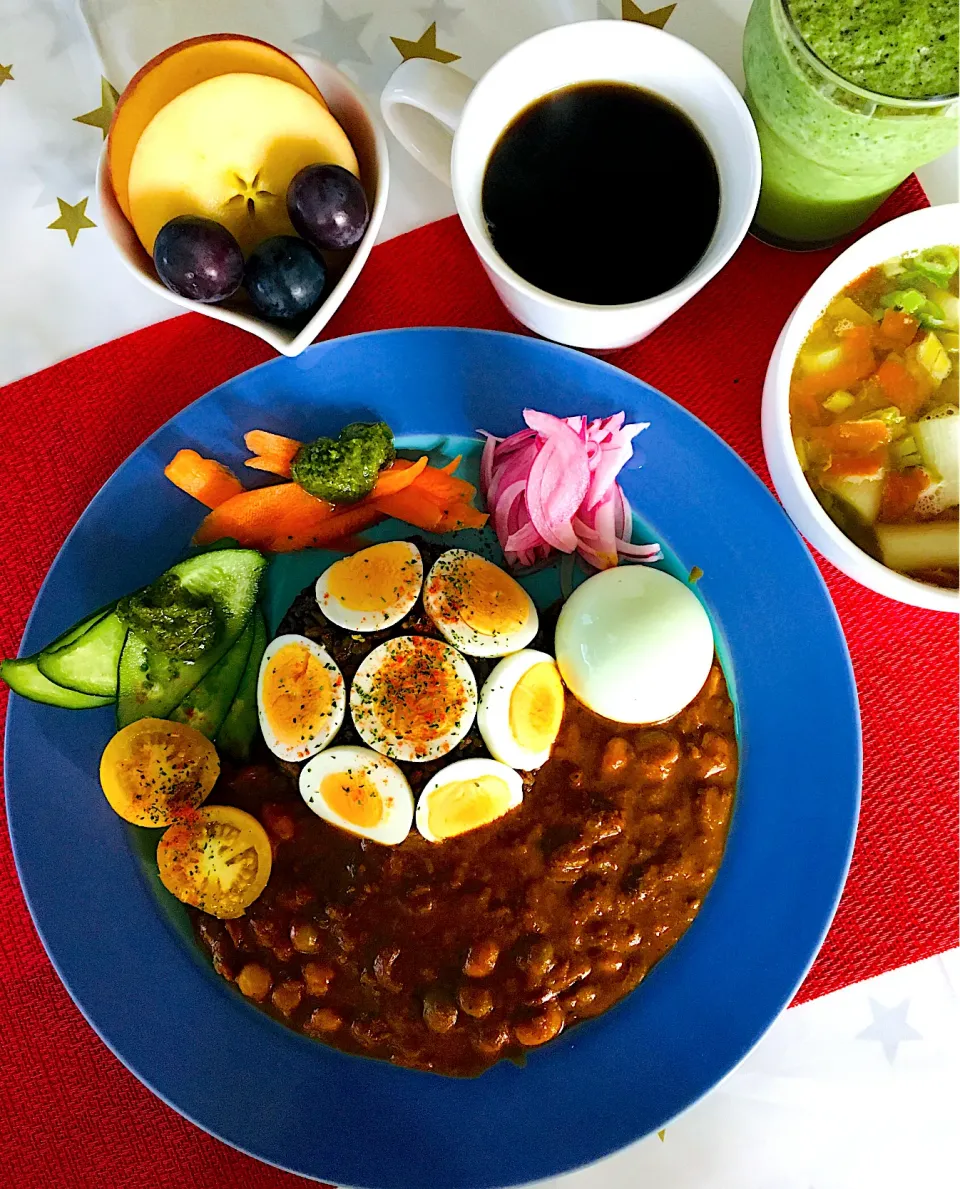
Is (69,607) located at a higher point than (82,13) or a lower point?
lower

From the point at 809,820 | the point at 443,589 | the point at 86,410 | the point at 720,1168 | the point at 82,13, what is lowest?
the point at 720,1168

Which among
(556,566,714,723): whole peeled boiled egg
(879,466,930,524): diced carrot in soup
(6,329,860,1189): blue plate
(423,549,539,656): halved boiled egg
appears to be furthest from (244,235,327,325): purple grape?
(879,466,930,524): diced carrot in soup

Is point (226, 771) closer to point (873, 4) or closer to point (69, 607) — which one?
point (69, 607)

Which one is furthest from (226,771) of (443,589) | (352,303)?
(352,303)

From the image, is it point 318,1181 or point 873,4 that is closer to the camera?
point 873,4

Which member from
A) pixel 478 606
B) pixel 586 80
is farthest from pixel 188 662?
pixel 586 80

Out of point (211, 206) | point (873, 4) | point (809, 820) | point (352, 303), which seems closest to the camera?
point (873, 4)

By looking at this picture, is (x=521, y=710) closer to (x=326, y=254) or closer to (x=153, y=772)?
(x=153, y=772)

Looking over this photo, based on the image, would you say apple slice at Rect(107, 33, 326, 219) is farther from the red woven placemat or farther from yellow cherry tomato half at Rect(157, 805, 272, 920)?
yellow cherry tomato half at Rect(157, 805, 272, 920)
